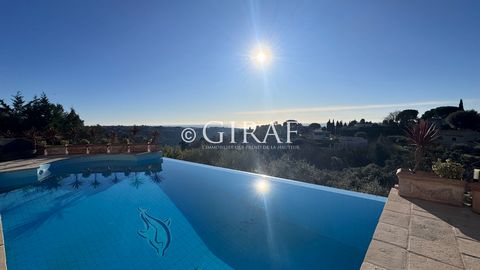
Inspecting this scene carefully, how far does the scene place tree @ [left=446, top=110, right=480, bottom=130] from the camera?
1994 centimetres

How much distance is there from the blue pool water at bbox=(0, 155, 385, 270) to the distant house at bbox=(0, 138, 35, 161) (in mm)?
3538

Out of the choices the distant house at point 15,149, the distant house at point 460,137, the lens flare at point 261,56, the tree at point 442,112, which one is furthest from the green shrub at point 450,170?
the tree at point 442,112

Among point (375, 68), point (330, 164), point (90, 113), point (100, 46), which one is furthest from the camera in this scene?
point (90, 113)

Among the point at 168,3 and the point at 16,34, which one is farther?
the point at 16,34

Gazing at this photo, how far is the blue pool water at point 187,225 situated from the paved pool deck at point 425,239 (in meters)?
0.75

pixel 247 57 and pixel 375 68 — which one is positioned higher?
pixel 247 57

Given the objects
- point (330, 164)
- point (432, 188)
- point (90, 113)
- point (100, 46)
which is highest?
point (100, 46)

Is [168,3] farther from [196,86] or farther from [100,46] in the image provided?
[196,86]

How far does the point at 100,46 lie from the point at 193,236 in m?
9.32

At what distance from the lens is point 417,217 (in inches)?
122

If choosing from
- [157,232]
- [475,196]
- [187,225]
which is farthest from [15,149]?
[475,196]

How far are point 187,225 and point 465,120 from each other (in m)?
28.5

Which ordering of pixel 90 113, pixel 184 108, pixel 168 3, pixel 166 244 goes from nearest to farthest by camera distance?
pixel 166 244, pixel 168 3, pixel 184 108, pixel 90 113

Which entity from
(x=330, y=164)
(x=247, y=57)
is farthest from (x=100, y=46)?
(x=330, y=164)
